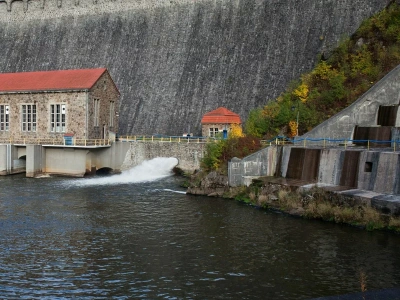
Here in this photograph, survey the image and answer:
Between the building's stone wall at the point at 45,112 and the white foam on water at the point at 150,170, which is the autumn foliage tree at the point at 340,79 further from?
the building's stone wall at the point at 45,112

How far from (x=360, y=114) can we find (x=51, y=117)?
23360mm

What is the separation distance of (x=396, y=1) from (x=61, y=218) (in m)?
30.8

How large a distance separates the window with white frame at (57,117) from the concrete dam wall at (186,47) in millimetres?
11155

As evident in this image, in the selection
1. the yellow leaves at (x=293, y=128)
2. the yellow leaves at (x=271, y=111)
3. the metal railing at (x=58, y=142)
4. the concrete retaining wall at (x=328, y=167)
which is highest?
the yellow leaves at (x=271, y=111)

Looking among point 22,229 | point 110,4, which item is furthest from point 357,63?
point 110,4

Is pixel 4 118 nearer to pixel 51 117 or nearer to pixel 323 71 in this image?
pixel 51 117

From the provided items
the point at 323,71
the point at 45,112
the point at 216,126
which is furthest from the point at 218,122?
the point at 45,112

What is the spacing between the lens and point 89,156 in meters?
37.7

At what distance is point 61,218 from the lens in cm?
2152

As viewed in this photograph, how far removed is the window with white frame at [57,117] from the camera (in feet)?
127

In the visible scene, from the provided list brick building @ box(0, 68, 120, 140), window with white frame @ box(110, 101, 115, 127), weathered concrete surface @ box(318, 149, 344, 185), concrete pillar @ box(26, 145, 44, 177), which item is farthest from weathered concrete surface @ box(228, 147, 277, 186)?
concrete pillar @ box(26, 145, 44, 177)

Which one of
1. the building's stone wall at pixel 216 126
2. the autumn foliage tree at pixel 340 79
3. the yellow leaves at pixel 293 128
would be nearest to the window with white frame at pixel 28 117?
the building's stone wall at pixel 216 126

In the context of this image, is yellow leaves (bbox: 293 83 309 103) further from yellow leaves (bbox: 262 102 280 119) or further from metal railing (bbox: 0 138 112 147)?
metal railing (bbox: 0 138 112 147)

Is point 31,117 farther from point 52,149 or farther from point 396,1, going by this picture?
point 396,1
